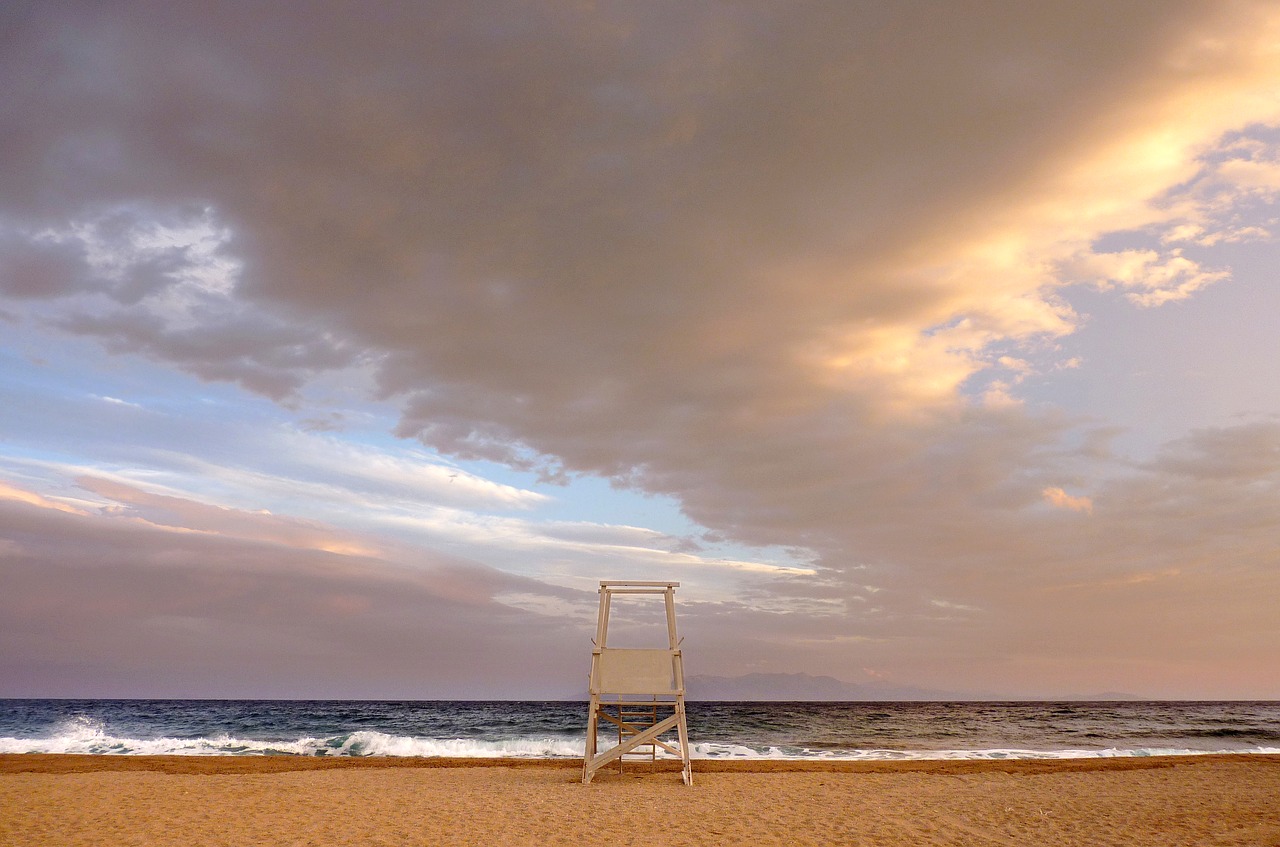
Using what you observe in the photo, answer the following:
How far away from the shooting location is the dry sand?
1027cm

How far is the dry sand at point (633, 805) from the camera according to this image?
10266 mm

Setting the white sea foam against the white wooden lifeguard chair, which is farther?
the white sea foam

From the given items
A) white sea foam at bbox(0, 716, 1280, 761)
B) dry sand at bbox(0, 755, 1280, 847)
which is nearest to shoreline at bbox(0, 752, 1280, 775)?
dry sand at bbox(0, 755, 1280, 847)

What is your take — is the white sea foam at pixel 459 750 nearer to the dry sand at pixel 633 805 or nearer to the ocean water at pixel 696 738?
the ocean water at pixel 696 738

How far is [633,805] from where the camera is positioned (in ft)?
41.1

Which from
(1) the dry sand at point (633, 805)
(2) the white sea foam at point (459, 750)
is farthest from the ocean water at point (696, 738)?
(1) the dry sand at point (633, 805)

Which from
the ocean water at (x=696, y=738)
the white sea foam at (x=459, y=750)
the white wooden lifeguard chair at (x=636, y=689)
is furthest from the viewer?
the ocean water at (x=696, y=738)

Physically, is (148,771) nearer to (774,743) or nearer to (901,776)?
(901,776)

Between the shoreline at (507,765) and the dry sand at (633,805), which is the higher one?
the dry sand at (633,805)

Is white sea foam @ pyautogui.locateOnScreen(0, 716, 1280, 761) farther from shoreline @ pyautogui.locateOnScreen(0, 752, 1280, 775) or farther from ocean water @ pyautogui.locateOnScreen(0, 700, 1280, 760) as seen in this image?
shoreline @ pyautogui.locateOnScreen(0, 752, 1280, 775)

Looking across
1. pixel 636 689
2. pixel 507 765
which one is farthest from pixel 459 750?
pixel 636 689

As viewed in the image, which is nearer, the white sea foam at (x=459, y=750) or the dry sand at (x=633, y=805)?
the dry sand at (x=633, y=805)

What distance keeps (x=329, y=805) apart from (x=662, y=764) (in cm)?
866

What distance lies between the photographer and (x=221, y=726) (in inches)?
1587
